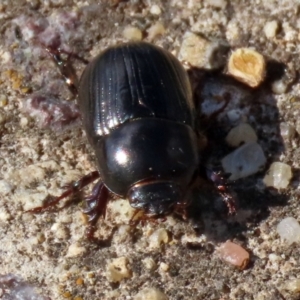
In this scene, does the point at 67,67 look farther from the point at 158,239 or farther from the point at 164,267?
the point at 164,267

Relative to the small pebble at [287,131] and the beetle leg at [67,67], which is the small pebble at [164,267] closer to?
the small pebble at [287,131]

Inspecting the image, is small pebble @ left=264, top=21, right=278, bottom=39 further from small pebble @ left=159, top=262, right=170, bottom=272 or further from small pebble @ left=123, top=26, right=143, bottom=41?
small pebble @ left=159, top=262, right=170, bottom=272

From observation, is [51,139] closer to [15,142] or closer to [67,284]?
[15,142]

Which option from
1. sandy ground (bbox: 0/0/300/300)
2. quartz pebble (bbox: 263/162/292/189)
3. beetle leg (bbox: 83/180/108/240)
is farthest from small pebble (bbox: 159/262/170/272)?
quartz pebble (bbox: 263/162/292/189)

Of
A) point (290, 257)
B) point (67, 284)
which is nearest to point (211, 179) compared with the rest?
point (290, 257)

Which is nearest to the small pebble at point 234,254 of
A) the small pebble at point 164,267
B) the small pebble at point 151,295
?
the small pebble at point 164,267

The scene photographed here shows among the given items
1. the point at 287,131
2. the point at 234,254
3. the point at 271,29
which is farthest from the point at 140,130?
the point at 271,29
